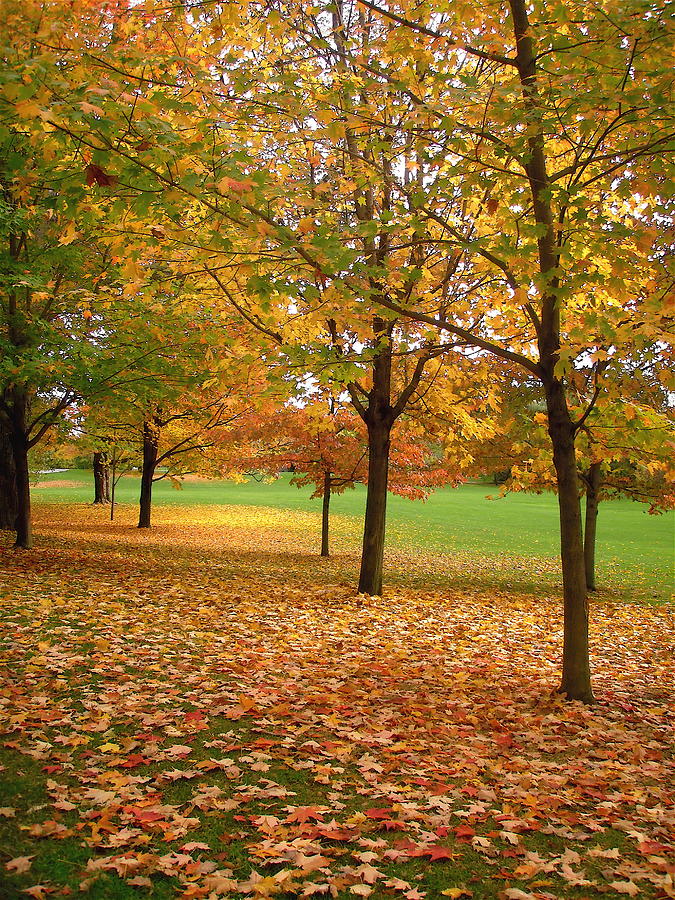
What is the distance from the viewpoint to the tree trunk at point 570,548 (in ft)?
21.2

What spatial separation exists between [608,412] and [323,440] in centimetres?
1269

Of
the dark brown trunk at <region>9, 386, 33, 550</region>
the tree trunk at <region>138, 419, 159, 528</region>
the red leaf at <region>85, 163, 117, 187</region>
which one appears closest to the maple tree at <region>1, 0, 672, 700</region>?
the red leaf at <region>85, 163, 117, 187</region>

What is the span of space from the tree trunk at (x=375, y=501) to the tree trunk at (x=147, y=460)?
12178mm

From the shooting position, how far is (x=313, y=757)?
4.61 meters

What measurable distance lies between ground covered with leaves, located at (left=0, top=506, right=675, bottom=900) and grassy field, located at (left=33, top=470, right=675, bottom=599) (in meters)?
6.93

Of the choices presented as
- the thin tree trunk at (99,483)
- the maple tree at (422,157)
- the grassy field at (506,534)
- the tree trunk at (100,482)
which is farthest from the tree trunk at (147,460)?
the maple tree at (422,157)

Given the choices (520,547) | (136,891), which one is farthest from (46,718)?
(520,547)

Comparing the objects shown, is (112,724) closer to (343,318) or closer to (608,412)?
(343,318)

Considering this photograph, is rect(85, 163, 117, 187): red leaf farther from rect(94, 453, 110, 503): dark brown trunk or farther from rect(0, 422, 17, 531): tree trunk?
rect(94, 453, 110, 503): dark brown trunk

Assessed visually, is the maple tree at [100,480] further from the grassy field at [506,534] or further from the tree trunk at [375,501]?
the tree trunk at [375,501]

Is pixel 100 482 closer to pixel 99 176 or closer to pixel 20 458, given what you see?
pixel 20 458

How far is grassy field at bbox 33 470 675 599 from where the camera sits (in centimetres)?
1945

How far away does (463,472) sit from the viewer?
18953mm

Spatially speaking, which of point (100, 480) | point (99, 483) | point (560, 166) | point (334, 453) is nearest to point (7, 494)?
point (334, 453)
